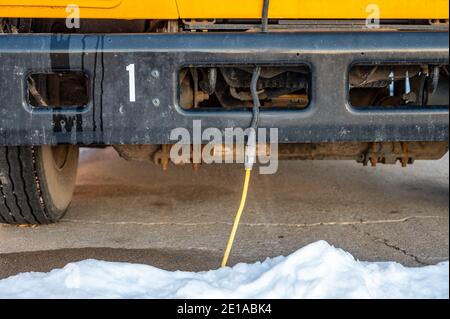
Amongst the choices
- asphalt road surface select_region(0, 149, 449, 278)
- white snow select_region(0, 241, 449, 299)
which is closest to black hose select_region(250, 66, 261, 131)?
white snow select_region(0, 241, 449, 299)

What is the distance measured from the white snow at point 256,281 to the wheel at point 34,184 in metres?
0.79

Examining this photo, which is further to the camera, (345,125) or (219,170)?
(219,170)

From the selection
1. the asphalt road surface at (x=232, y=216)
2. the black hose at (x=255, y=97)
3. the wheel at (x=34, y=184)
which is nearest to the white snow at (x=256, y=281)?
the asphalt road surface at (x=232, y=216)

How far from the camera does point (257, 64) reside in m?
2.75

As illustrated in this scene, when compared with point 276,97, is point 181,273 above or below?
below

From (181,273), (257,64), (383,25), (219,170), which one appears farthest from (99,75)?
(219,170)

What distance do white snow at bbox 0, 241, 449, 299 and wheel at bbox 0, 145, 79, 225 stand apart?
79 centimetres

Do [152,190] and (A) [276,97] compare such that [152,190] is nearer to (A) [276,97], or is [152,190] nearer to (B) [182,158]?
(B) [182,158]

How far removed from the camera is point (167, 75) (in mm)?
2754

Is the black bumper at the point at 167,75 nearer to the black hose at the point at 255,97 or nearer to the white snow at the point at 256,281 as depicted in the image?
the black hose at the point at 255,97
